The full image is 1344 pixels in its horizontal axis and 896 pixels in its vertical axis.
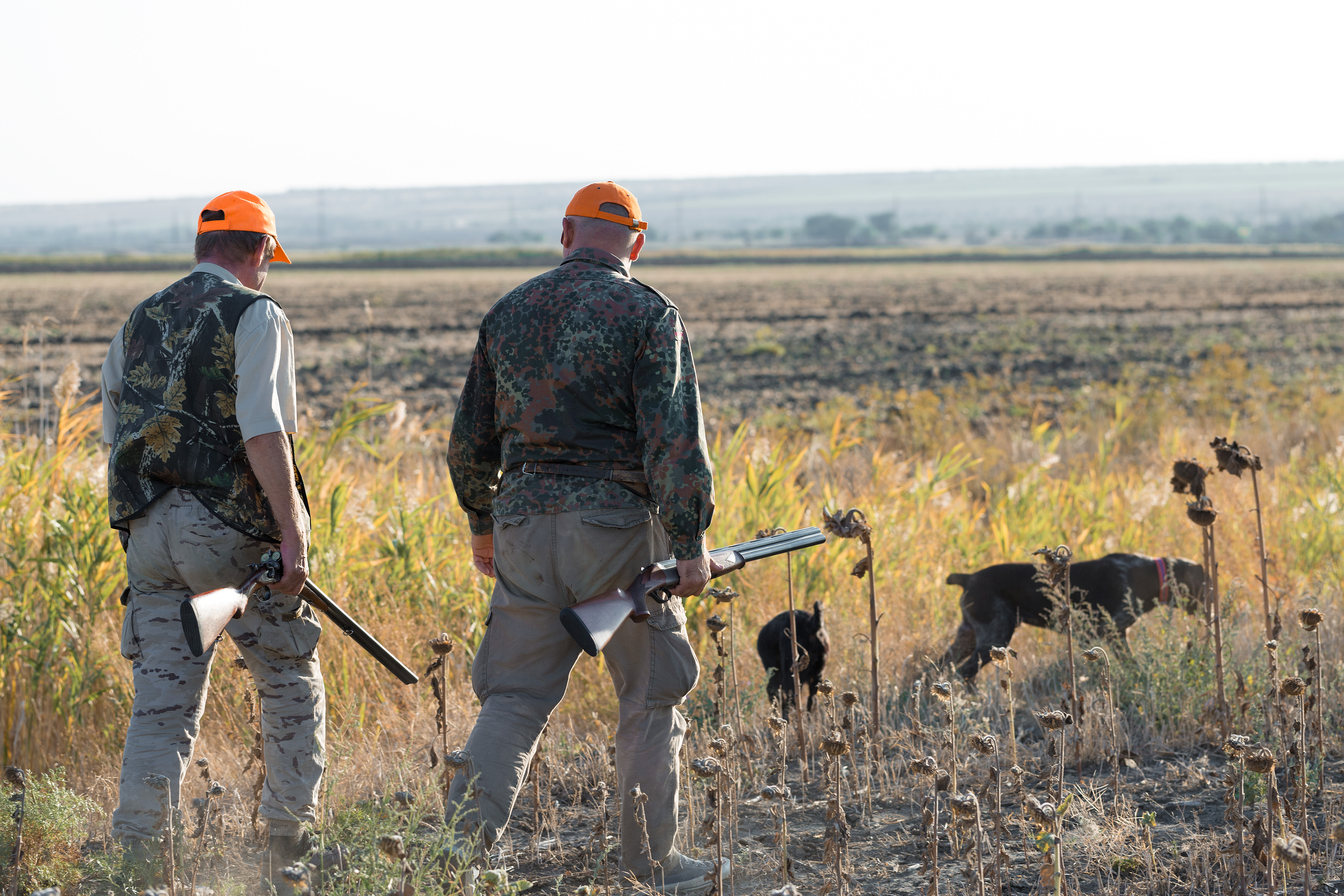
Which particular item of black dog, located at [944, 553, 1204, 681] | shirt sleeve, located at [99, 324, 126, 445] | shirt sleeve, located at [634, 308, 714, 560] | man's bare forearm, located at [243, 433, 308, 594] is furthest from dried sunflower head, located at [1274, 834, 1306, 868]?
shirt sleeve, located at [99, 324, 126, 445]

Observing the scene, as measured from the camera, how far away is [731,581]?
16.6 feet

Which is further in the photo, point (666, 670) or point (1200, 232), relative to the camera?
point (1200, 232)

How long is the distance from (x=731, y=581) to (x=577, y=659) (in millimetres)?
2070

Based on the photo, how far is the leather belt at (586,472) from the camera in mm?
2938

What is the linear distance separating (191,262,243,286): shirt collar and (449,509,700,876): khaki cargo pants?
0.95 meters

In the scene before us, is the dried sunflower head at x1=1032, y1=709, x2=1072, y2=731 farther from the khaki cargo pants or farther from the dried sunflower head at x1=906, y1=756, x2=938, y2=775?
the khaki cargo pants

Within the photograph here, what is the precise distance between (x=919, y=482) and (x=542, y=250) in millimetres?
103988

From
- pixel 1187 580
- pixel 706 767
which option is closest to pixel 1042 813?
pixel 706 767

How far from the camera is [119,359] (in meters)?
3.11

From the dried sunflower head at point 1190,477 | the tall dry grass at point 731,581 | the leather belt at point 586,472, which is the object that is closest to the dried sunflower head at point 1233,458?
Answer: the dried sunflower head at point 1190,477

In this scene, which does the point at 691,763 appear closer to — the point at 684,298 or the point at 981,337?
the point at 981,337

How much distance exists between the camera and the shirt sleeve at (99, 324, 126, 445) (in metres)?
3.08

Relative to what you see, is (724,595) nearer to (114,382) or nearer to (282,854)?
(282,854)

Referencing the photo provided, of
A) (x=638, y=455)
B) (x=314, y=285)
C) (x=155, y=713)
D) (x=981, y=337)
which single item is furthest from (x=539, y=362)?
(x=314, y=285)
